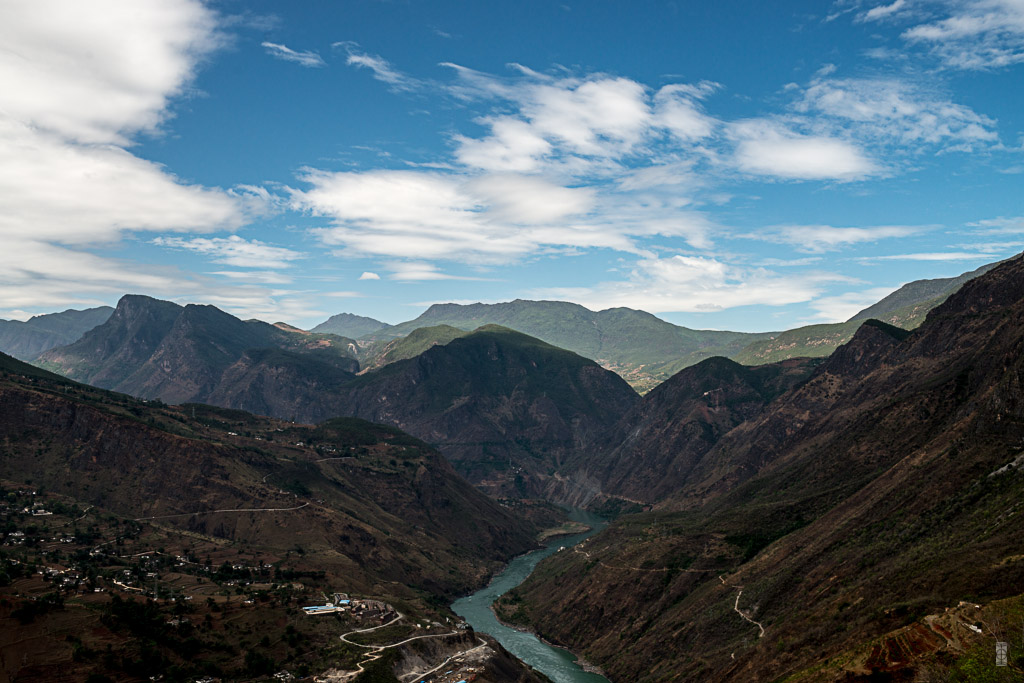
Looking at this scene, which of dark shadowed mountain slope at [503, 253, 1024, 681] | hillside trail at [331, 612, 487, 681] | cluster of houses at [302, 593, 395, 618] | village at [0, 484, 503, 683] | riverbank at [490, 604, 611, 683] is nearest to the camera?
dark shadowed mountain slope at [503, 253, 1024, 681]

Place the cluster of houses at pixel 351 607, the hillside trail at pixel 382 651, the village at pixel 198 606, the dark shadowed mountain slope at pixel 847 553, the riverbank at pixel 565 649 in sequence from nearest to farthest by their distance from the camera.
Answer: the dark shadowed mountain slope at pixel 847 553
the village at pixel 198 606
the hillside trail at pixel 382 651
the cluster of houses at pixel 351 607
the riverbank at pixel 565 649

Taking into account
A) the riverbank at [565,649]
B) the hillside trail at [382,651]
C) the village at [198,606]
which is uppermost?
the village at [198,606]

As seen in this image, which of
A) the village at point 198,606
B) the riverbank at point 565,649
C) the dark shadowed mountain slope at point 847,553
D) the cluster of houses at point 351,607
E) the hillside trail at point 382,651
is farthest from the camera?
the riverbank at point 565,649

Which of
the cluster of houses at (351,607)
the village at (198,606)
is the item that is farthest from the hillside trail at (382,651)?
the cluster of houses at (351,607)

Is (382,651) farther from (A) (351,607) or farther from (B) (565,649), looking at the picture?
(B) (565,649)

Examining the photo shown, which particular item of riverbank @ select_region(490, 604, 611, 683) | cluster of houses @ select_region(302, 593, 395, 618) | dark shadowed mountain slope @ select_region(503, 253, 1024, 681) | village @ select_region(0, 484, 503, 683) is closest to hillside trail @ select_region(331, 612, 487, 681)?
village @ select_region(0, 484, 503, 683)

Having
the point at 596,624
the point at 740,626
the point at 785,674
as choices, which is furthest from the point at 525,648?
the point at 785,674

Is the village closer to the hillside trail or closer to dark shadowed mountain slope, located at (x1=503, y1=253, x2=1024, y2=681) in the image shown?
the hillside trail

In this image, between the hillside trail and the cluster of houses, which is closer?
the hillside trail

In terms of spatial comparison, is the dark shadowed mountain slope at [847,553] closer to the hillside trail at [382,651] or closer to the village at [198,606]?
the hillside trail at [382,651]
